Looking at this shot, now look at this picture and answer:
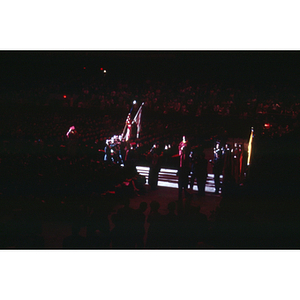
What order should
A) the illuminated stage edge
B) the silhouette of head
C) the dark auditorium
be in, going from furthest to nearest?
the illuminated stage edge < the dark auditorium < the silhouette of head

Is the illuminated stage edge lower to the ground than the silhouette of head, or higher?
higher

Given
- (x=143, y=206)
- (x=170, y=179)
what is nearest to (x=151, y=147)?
(x=170, y=179)

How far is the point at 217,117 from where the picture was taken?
12.6 ft

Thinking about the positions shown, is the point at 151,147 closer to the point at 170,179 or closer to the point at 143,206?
the point at 170,179

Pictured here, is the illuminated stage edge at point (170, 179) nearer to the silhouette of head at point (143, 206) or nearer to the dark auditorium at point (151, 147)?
the dark auditorium at point (151, 147)

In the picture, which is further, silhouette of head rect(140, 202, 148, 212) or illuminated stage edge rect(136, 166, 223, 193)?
illuminated stage edge rect(136, 166, 223, 193)

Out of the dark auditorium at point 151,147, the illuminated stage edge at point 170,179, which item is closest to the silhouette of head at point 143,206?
the dark auditorium at point 151,147

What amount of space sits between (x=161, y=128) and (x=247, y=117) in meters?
1.20

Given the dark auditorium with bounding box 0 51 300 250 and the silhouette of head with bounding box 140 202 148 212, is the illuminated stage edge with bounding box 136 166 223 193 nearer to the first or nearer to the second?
the dark auditorium with bounding box 0 51 300 250

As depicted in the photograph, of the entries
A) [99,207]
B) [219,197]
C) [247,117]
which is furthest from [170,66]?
[99,207]

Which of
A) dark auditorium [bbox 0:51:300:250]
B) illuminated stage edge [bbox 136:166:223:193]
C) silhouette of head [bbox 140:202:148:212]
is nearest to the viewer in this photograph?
silhouette of head [bbox 140:202:148:212]

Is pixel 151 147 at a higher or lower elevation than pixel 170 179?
higher

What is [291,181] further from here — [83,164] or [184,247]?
[83,164]

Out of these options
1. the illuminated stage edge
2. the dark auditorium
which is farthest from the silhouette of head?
the illuminated stage edge
